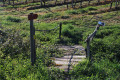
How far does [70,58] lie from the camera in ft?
23.4

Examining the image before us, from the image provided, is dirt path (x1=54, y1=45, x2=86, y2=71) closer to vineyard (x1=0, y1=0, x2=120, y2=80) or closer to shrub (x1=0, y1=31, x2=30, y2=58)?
vineyard (x1=0, y1=0, x2=120, y2=80)

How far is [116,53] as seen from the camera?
8.28m

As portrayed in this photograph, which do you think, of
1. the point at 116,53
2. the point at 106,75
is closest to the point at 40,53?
the point at 106,75

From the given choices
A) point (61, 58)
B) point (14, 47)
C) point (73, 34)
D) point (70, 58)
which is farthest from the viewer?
point (73, 34)

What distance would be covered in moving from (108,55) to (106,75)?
2.51 meters

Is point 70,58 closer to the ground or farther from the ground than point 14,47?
closer to the ground

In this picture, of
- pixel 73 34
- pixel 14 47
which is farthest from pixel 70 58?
pixel 73 34

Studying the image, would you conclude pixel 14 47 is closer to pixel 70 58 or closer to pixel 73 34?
pixel 70 58

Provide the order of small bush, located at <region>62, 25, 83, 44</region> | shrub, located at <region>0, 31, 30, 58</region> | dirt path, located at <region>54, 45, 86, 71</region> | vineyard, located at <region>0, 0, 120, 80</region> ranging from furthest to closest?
small bush, located at <region>62, 25, 83, 44</region>, shrub, located at <region>0, 31, 30, 58</region>, dirt path, located at <region>54, 45, 86, 71</region>, vineyard, located at <region>0, 0, 120, 80</region>

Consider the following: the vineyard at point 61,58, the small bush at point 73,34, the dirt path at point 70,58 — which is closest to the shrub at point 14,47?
the vineyard at point 61,58

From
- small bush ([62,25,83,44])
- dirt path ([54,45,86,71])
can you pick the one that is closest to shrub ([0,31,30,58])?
dirt path ([54,45,86,71])

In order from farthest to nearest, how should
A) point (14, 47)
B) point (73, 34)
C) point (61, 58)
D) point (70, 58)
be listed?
point (73, 34) → point (14, 47) → point (61, 58) → point (70, 58)

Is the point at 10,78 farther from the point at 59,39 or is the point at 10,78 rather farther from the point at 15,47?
the point at 59,39

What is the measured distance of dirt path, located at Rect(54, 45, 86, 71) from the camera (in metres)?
6.36
